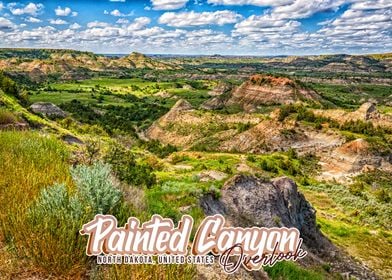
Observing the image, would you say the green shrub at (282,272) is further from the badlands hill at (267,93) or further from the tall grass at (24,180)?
the badlands hill at (267,93)

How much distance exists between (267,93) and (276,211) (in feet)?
298

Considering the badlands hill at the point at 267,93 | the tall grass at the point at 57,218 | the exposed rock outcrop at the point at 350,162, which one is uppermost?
the tall grass at the point at 57,218

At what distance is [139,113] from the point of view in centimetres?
12156

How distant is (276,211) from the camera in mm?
21625

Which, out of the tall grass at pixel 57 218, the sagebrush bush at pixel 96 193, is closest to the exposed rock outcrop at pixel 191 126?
the tall grass at pixel 57 218

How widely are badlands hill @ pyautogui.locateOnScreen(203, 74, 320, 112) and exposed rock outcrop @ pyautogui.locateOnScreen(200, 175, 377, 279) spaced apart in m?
81.3

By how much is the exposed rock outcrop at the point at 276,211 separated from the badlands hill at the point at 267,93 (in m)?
81.3

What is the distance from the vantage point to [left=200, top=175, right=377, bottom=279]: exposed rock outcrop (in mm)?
18406

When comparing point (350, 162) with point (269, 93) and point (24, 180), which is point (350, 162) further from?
point (269, 93)

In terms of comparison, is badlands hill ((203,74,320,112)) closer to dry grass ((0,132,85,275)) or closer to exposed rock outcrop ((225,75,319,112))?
exposed rock outcrop ((225,75,319,112))

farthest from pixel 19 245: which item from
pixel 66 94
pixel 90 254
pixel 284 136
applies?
pixel 66 94

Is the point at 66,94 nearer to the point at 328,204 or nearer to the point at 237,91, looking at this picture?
the point at 237,91

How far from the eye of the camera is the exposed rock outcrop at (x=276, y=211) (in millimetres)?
18406

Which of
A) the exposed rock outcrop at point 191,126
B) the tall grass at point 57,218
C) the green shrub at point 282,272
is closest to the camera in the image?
the tall grass at point 57,218
